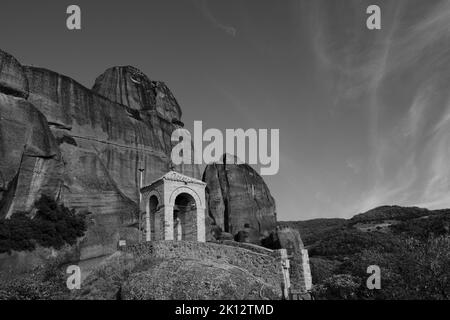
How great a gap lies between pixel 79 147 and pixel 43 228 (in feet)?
31.1

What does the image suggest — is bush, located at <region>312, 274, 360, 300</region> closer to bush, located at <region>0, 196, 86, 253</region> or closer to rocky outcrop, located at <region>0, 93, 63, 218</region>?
bush, located at <region>0, 196, 86, 253</region>

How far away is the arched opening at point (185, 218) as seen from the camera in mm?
22859

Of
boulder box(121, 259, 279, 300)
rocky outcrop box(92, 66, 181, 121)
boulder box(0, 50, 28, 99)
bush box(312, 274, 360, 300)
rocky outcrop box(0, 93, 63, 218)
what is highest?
rocky outcrop box(92, 66, 181, 121)

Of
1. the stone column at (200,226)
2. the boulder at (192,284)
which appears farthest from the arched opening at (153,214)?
the boulder at (192,284)

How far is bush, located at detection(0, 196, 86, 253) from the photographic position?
2650cm

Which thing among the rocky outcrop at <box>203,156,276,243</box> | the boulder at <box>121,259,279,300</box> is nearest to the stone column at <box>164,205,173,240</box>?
the boulder at <box>121,259,279,300</box>

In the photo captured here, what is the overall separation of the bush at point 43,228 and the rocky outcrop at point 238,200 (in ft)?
86.1

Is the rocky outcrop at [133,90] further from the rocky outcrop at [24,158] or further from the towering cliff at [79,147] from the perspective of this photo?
the rocky outcrop at [24,158]

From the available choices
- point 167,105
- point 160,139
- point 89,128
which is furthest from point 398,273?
point 167,105

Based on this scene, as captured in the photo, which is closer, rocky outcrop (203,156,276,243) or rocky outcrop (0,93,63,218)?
rocky outcrop (0,93,63,218)

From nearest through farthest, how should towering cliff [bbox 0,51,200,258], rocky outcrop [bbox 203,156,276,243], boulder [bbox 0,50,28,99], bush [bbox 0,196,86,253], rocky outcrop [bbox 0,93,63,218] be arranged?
bush [bbox 0,196,86,253], rocky outcrop [bbox 0,93,63,218], towering cliff [bbox 0,51,200,258], boulder [bbox 0,50,28,99], rocky outcrop [bbox 203,156,276,243]

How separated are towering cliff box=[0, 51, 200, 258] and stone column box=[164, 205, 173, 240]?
13.4 meters
